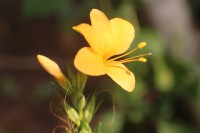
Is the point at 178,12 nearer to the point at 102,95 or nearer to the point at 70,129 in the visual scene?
the point at 102,95

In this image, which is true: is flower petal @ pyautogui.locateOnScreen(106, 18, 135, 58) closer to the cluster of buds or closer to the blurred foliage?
the cluster of buds

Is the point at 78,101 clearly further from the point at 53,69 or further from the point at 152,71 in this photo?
the point at 152,71

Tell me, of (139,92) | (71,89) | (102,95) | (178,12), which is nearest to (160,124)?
(139,92)

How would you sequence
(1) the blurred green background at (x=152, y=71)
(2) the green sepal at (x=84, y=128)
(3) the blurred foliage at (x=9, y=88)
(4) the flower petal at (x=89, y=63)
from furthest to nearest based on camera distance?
(3) the blurred foliage at (x=9, y=88)
(1) the blurred green background at (x=152, y=71)
(2) the green sepal at (x=84, y=128)
(4) the flower petal at (x=89, y=63)

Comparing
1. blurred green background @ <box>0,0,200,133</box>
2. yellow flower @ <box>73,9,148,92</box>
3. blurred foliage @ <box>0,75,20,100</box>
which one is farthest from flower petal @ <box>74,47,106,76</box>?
blurred foliage @ <box>0,75,20,100</box>

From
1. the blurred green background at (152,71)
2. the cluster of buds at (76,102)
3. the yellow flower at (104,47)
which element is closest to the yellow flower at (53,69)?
the cluster of buds at (76,102)

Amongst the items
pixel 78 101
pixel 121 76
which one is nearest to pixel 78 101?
pixel 78 101

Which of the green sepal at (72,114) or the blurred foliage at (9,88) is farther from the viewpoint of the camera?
the blurred foliage at (9,88)

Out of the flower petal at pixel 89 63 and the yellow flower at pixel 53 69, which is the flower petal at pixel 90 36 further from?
the yellow flower at pixel 53 69
